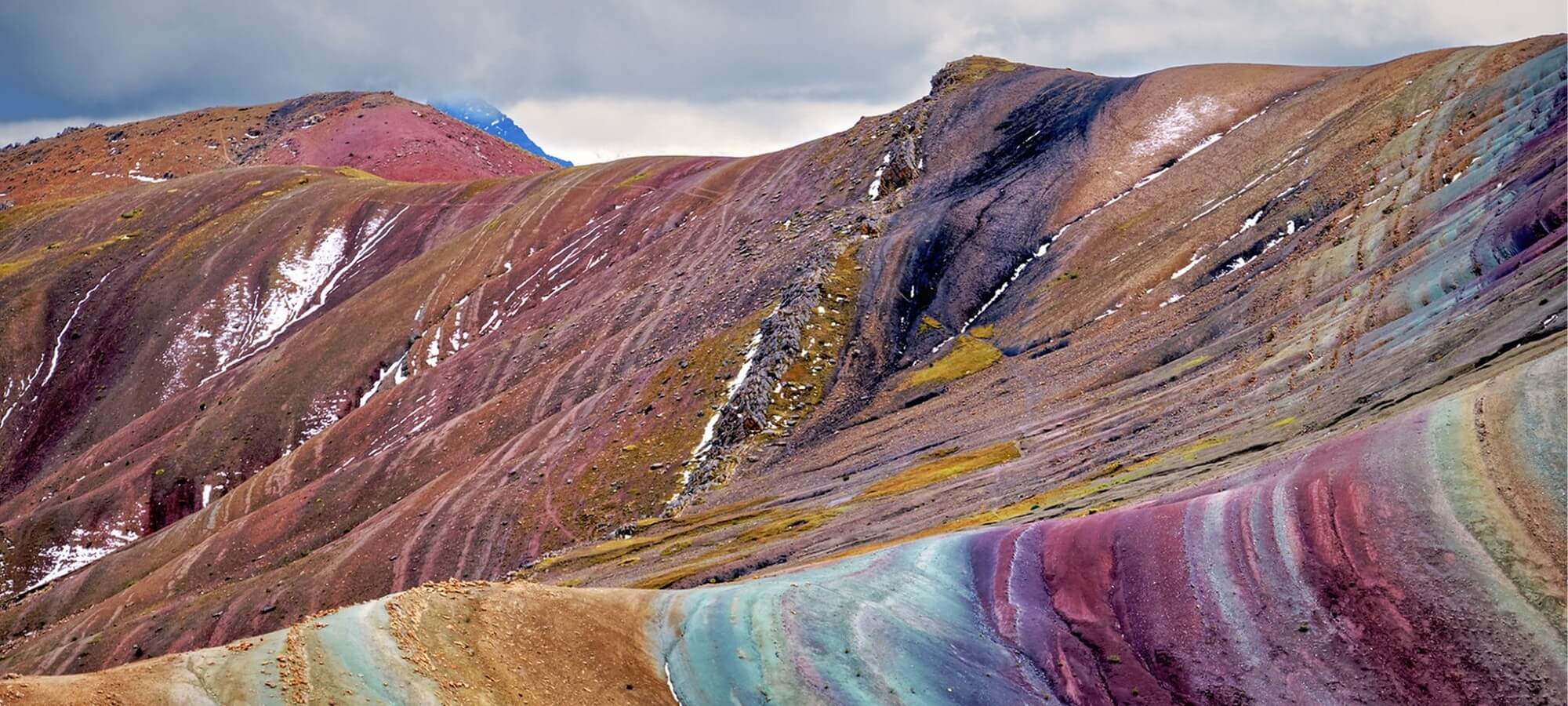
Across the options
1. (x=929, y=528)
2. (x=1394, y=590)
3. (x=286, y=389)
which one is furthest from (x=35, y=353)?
(x=1394, y=590)

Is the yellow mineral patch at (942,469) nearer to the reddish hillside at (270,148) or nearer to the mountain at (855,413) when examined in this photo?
the mountain at (855,413)

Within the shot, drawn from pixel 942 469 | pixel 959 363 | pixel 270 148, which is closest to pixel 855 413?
pixel 959 363

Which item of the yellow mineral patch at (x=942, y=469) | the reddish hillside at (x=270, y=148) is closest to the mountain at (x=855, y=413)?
the yellow mineral patch at (x=942, y=469)

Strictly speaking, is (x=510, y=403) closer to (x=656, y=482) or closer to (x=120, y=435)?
(x=656, y=482)

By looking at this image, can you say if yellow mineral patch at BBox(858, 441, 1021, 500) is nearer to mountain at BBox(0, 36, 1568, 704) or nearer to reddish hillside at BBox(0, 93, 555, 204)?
mountain at BBox(0, 36, 1568, 704)

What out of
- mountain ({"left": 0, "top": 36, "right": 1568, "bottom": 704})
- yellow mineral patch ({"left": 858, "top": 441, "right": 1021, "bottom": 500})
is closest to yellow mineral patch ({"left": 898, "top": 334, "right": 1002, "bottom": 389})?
mountain ({"left": 0, "top": 36, "right": 1568, "bottom": 704})
